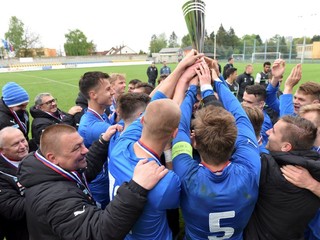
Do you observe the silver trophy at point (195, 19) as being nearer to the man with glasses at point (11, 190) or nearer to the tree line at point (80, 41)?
the man with glasses at point (11, 190)

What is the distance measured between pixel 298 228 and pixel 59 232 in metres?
→ 1.77

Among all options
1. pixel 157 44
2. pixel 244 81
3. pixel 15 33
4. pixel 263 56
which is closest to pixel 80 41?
pixel 15 33

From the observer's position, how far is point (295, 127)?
2.10m

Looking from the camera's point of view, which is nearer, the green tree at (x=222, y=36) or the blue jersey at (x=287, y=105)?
the blue jersey at (x=287, y=105)

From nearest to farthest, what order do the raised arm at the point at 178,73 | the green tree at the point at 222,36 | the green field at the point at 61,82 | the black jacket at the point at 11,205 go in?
the black jacket at the point at 11,205, the raised arm at the point at 178,73, the green field at the point at 61,82, the green tree at the point at 222,36

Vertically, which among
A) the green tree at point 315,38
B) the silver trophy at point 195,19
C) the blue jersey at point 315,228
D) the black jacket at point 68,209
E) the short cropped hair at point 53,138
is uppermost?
the green tree at point 315,38

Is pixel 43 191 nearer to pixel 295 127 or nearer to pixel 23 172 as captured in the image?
pixel 23 172

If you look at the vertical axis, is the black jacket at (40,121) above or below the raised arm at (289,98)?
below

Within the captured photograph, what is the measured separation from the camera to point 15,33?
78.1m

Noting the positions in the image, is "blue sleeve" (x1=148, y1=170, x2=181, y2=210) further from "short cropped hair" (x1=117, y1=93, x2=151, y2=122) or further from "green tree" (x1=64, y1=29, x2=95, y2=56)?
"green tree" (x1=64, y1=29, x2=95, y2=56)

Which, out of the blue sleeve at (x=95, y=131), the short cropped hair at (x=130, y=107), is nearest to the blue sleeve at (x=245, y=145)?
the short cropped hair at (x=130, y=107)

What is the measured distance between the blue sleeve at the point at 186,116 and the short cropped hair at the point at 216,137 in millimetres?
200

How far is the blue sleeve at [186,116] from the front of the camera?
2.02 meters

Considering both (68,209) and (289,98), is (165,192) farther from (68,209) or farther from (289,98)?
(289,98)
